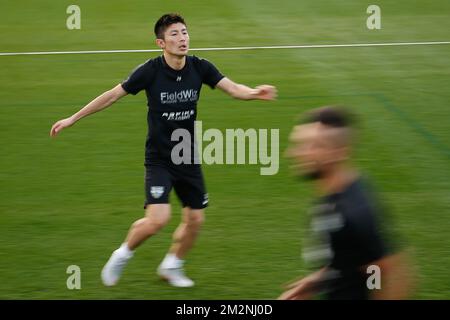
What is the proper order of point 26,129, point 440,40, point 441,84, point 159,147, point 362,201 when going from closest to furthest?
point 362,201 < point 159,147 < point 26,129 < point 441,84 < point 440,40

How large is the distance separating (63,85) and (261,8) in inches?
278

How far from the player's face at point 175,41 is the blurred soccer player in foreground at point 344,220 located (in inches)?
108

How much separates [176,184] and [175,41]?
4.07 ft

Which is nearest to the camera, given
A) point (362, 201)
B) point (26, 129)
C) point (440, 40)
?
point (362, 201)

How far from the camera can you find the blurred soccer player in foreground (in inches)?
177

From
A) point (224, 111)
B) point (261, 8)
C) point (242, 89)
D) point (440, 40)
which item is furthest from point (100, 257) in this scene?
point (261, 8)

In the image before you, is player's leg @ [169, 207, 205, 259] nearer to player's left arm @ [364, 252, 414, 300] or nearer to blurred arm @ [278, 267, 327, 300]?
blurred arm @ [278, 267, 327, 300]

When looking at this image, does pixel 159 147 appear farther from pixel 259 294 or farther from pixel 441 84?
pixel 441 84

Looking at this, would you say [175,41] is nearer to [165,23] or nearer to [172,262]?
[165,23]

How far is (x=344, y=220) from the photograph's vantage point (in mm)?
4480

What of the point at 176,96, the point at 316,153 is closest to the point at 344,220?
the point at 316,153

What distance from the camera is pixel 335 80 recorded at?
14.7 metres

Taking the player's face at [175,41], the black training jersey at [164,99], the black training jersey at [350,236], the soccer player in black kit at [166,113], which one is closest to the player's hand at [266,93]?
the soccer player in black kit at [166,113]

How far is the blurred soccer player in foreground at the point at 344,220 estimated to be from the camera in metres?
4.48
